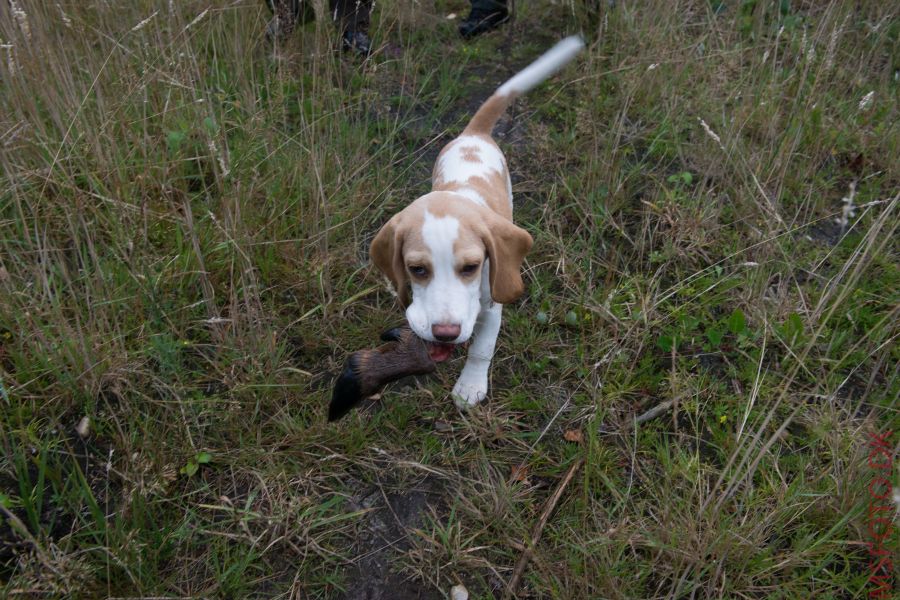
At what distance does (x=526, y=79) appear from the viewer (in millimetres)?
2492

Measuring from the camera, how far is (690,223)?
2.46 m

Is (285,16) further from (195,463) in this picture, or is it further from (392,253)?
(195,463)

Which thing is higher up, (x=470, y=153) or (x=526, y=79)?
(x=526, y=79)

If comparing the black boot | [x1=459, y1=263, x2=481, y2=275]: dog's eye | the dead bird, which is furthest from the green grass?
[x1=459, y1=263, x2=481, y2=275]: dog's eye

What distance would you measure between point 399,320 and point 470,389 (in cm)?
42

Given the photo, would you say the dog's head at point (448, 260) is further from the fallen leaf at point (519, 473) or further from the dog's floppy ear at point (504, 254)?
the fallen leaf at point (519, 473)

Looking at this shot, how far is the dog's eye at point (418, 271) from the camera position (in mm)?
1751

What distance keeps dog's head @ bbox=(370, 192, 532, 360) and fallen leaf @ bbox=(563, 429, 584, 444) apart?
462mm

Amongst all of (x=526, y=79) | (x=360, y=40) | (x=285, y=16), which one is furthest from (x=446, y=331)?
(x=360, y=40)

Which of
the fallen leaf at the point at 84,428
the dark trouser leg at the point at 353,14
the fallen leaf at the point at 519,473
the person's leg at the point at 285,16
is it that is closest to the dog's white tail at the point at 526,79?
the person's leg at the point at 285,16

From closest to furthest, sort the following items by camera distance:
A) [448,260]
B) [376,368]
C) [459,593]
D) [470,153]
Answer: [459,593] → [448,260] → [376,368] → [470,153]

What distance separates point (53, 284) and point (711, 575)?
1.97m

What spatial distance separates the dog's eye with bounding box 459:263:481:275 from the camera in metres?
1.74

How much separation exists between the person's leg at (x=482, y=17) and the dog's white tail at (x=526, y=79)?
1.42m
